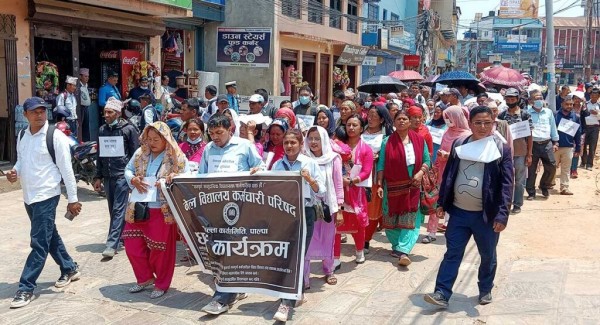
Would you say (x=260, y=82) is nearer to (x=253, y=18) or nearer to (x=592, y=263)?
(x=253, y=18)

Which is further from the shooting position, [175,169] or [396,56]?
[396,56]

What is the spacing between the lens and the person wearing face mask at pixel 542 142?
9.53 metres

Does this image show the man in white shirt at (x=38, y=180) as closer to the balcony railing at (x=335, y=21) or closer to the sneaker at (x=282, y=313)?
the sneaker at (x=282, y=313)

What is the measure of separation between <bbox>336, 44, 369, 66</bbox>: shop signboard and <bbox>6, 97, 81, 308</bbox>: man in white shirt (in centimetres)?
2122

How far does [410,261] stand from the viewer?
631 cm

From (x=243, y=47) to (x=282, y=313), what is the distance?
1486 centimetres

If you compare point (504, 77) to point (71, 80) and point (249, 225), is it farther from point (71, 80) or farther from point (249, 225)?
point (249, 225)

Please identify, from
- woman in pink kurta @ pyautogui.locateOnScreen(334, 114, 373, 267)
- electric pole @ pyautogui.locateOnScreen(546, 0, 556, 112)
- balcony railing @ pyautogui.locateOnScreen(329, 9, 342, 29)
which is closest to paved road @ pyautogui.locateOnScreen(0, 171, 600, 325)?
woman in pink kurta @ pyautogui.locateOnScreen(334, 114, 373, 267)

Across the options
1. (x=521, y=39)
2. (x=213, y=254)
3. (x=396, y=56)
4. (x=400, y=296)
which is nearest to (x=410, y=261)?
(x=400, y=296)

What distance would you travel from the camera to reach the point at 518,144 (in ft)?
28.5

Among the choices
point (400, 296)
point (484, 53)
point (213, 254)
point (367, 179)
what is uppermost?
point (484, 53)

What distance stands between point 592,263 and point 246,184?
403cm

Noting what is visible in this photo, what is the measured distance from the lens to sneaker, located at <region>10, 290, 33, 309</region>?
16.3 ft

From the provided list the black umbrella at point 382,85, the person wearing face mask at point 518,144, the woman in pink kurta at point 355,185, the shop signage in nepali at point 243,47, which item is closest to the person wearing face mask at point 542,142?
the person wearing face mask at point 518,144
